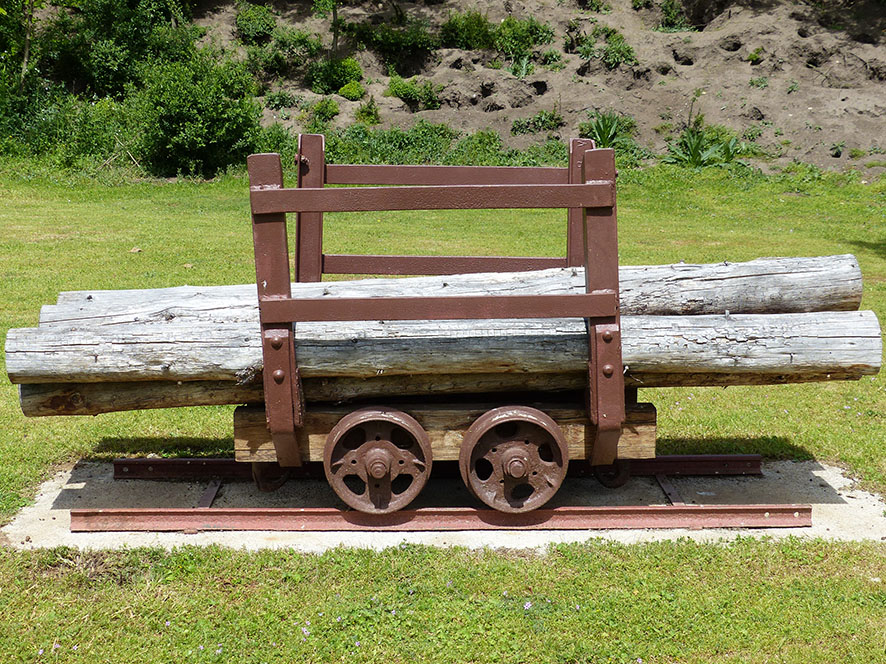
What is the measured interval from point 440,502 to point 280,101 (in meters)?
21.2

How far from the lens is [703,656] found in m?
3.46

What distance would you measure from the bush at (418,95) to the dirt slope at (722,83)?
0.32 meters

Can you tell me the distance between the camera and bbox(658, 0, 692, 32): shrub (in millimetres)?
27656

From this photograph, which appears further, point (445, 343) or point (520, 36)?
point (520, 36)

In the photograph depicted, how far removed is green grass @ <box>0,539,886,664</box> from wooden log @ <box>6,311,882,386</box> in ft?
2.97

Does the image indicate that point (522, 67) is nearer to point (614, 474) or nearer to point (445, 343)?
point (614, 474)

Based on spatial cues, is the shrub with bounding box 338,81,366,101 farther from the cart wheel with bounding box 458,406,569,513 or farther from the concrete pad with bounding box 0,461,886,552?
the cart wheel with bounding box 458,406,569,513

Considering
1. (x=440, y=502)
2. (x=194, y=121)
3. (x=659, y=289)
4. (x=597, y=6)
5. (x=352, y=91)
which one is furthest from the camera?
(x=597, y=6)

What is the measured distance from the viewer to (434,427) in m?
4.43

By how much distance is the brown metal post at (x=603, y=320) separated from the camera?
3916mm

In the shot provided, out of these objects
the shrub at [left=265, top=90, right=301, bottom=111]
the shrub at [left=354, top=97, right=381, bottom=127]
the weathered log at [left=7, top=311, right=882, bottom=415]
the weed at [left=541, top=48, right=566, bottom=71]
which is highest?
the weed at [left=541, top=48, right=566, bottom=71]

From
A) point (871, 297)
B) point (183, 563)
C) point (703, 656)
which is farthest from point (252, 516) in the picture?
point (871, 297)

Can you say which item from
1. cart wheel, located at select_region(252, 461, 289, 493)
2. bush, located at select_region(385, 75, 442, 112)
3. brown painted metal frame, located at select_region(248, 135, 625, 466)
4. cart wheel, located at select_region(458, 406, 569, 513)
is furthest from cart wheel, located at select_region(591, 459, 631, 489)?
bush, located at select_region(385, 75, 442, 112)

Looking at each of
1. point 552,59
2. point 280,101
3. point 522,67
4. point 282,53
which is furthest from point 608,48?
point 282,53
